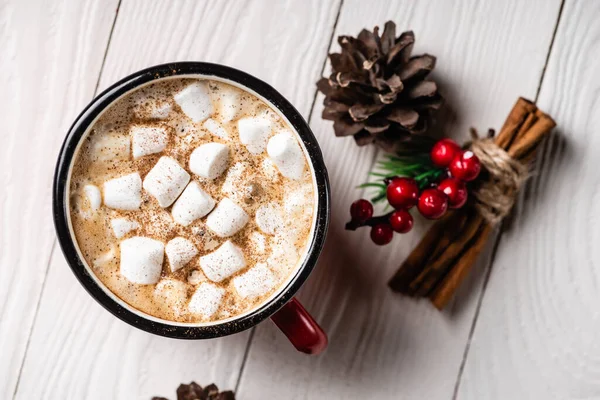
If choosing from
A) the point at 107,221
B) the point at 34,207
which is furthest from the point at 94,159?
the point at 34,207

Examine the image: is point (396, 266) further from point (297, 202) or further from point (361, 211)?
point (297, 202)

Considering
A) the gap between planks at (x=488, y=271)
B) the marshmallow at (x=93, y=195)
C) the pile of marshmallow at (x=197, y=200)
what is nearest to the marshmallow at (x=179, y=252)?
the pile of marshmallow at (x=197, y=200)

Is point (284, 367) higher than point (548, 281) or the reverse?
the reverse

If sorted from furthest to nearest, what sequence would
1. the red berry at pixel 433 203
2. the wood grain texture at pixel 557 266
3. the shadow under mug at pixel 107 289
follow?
the wood grain texture at pixel 557 266, the red berry at pixel 433 203, the shadow under mug at pixel 107 289

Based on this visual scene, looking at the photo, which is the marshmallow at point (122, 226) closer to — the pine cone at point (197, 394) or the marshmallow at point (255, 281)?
the marshmallow at point (255, 281)

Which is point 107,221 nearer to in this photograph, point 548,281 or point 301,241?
point 301,241
